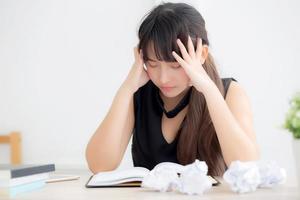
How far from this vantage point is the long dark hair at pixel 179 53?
1.40 meters

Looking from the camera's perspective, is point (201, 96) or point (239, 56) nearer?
point (201, 96)

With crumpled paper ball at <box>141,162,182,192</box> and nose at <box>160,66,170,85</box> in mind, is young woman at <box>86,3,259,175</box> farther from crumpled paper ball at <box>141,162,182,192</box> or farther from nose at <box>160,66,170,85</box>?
crumpled paper ball at <box>141,162,182,192</box>

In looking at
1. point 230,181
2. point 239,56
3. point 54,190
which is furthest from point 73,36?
point 230,181

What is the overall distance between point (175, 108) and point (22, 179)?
73 cm

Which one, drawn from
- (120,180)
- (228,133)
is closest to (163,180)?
(120,180)

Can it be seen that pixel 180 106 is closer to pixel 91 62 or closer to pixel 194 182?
pixel 194 182

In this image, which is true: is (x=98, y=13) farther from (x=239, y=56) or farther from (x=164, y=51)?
(x=164, y=51)

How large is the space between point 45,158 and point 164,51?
175cm

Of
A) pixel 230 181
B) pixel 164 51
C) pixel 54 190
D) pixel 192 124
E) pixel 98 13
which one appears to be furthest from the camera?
pixel 98 13

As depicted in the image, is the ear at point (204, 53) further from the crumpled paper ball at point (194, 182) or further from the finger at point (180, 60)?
the crumpled paper ball at point (194, 182)

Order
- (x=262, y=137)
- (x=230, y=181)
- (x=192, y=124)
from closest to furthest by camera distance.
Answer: (x=230, y=181)
(x=192, y=124)
(x=262, y=137)

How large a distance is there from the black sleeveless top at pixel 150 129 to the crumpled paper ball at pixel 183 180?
2.04 feet

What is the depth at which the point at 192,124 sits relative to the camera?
156 cm

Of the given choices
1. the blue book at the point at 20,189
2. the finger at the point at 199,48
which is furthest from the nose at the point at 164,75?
the blue book at the point at 20,189
